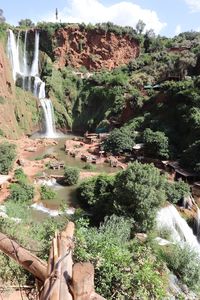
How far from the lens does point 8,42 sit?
45.2 m

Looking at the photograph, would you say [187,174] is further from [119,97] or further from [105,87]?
[105,87]

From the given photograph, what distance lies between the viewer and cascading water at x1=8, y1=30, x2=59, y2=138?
42.9 m

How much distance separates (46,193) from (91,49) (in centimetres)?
3460

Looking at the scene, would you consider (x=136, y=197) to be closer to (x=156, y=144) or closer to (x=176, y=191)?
(x=176, y=191)

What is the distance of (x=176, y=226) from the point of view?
60.2 ft

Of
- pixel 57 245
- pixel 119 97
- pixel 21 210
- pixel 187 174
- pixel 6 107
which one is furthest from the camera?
pixel 119 97

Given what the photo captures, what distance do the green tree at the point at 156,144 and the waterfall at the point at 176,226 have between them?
11035mm

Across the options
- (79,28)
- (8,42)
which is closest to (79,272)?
(8,42)

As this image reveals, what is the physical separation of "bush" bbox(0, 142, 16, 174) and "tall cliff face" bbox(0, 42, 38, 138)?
35.2 feet

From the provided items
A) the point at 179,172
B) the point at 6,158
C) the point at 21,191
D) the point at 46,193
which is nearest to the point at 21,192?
the point at 21,191

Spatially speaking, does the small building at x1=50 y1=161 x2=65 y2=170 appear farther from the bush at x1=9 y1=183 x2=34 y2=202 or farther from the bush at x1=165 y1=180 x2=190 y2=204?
the bush at x1=165 y1=180 x2=190 y2=204

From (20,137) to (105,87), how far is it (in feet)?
42.8

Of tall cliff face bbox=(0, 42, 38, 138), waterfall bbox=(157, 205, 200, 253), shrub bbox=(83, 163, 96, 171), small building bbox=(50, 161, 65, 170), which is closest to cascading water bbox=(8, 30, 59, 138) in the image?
tall cliff face bbox=(0, 42, 38, 138)

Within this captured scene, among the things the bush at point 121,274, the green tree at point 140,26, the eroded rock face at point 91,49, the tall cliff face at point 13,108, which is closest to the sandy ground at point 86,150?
the tall cliff face at point 13,108
